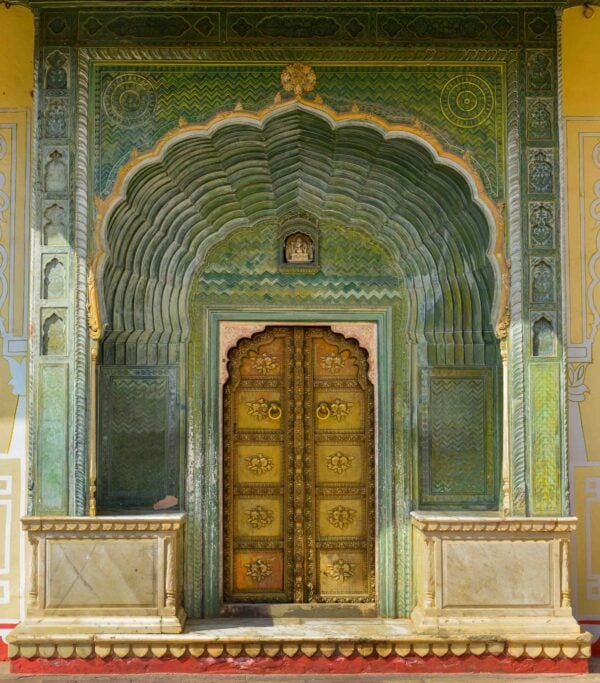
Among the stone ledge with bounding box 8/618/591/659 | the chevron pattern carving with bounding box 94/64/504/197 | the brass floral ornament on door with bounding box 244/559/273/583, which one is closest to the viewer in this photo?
the stone ledge with bounding box 8/618/591/659

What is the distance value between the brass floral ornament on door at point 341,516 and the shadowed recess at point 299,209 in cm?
144

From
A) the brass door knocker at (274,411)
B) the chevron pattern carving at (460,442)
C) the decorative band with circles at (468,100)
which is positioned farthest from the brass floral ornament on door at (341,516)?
the decorative band with circles at (468,100)

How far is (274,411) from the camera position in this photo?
7.17 m

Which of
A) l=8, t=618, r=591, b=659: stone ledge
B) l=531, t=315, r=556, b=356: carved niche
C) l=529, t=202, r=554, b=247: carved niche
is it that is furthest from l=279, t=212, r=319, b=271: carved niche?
l=8, t=618, r=591, b=659: stone ledge

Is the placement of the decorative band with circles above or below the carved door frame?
above

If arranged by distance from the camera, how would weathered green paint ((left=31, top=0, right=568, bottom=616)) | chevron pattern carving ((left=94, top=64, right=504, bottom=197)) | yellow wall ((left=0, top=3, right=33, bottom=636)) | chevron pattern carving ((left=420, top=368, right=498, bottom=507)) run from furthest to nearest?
chevron pattern carving ((left=420, top=368, right=498, bottom=507)), yellow wall ((left=0, top=3, right=33, bottom=636)), chevron pattern carving ((left=94, top=64, right=504, bottom=197)), weathered green paint ((left=31, top=0, right=568, bottom=616))

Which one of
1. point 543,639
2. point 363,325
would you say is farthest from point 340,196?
point 543,639

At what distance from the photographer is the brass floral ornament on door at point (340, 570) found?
716 centimetres

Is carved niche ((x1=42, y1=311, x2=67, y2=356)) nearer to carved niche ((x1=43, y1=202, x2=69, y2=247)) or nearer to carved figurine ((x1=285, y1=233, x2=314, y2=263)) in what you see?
carved niche ((x1=43, y1=202, x2=69, y2=247))

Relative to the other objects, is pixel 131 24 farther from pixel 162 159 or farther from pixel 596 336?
pixel 596 336

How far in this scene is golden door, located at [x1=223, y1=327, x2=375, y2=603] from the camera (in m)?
7.14

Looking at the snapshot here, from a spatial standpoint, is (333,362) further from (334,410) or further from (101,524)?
(101,524)

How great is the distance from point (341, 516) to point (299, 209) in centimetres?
240

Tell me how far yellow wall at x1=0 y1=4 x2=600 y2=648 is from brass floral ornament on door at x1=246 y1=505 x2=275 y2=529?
172cm
